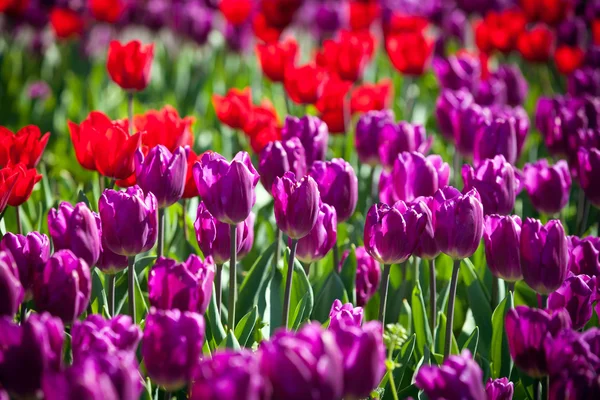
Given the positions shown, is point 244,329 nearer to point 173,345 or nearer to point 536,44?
point 173,345

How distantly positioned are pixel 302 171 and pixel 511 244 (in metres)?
0.57

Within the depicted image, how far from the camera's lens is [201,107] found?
406 centimetres

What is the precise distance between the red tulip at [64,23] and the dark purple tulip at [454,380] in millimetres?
3880

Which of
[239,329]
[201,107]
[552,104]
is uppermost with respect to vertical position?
[552,104]

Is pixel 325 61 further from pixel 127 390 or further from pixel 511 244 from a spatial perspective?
pixel 127 390

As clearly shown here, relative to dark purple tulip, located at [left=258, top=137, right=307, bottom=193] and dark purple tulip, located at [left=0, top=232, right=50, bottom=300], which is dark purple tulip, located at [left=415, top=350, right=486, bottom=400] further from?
dark purple tulip, located at [left=258, top=137, right=307, bottom=193]

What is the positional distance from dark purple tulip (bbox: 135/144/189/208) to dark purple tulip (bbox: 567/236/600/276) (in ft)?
2.89

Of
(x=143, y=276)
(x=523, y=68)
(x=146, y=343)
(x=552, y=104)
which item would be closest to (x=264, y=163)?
(x=143, y=276)

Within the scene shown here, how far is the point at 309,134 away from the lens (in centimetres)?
214

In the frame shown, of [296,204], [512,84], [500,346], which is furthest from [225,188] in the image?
[512,84]

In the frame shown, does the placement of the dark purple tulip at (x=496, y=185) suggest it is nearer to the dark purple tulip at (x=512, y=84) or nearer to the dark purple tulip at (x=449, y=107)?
the dark purple tulip at (x=449, y=107)

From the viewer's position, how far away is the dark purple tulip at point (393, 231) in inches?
59.0

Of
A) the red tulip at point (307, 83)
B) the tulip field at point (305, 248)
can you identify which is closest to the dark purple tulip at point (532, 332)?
the tulip field at point (305, 248)

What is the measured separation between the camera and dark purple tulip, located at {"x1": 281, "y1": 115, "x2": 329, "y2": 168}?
7.02ft
